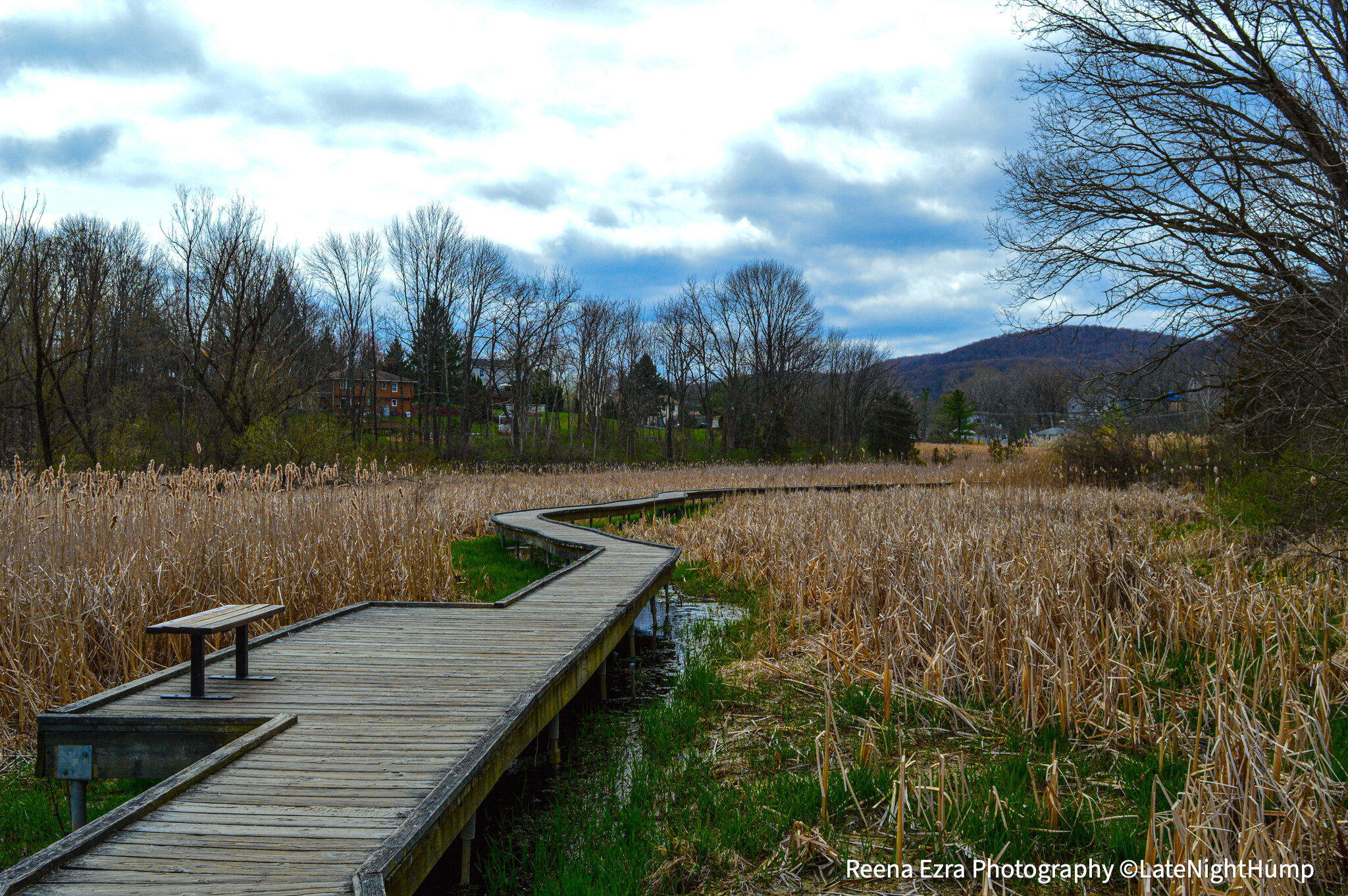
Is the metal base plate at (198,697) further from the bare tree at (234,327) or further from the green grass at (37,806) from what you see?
the bare tree at (234,327)

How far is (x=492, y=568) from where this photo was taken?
973 cm

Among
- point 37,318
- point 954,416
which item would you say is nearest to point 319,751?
point 37,318

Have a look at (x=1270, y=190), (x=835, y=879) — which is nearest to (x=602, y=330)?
(x=1270, y=190)

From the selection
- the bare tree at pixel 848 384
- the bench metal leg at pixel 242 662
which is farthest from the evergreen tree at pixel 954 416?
the bench metal leg at pixel 242 662

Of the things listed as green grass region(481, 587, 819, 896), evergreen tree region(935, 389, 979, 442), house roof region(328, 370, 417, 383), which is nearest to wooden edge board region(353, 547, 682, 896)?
green grass region(481, 587, 819, 896)

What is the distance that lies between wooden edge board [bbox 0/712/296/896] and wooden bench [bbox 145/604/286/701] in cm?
45

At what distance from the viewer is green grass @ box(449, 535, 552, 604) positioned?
8.56 metres

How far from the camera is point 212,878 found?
2.05m

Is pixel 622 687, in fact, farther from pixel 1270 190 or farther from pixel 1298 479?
pixel 1270 190

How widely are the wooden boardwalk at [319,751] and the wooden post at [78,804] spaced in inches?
5.1

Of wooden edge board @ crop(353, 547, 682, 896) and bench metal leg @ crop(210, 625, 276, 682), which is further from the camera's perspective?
bench metal leg @ crop(210, 625, 276, 682)

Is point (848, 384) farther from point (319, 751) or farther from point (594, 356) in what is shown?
point (319, 751)

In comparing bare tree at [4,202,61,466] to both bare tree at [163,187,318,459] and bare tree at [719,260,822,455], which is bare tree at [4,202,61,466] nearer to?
bare tree at [163,187,318,459]

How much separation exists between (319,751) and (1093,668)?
388cm
